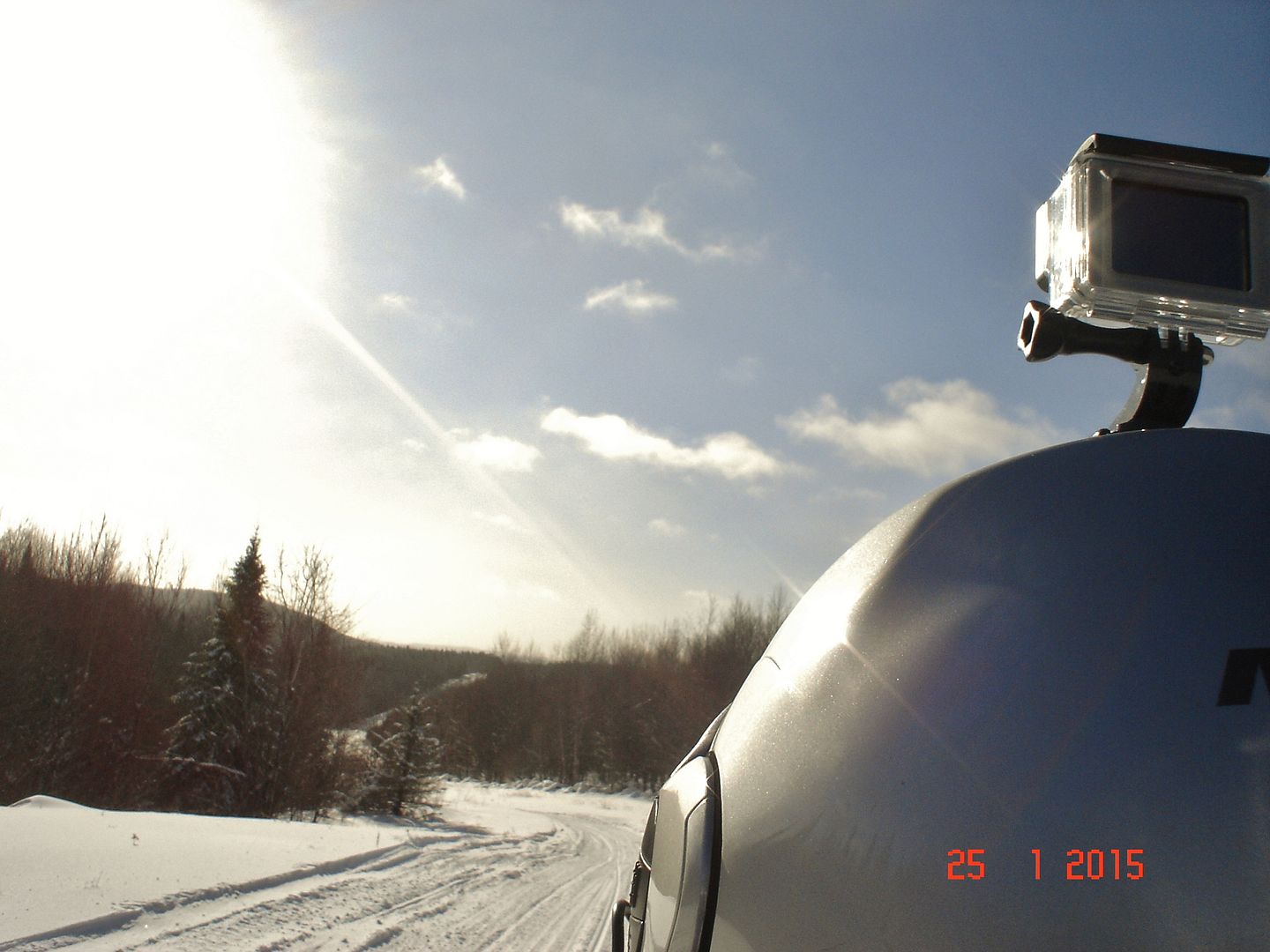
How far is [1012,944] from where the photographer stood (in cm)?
79

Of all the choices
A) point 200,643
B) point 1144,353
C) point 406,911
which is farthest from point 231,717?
point 1144,353

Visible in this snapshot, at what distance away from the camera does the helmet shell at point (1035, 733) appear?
2.54 feet

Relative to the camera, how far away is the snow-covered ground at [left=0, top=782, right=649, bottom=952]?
5.94 m

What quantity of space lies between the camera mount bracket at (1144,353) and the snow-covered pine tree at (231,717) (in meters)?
32.9

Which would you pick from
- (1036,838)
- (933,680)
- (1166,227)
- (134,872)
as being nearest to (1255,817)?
(1036,838)

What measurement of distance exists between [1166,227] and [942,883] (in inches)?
45.6

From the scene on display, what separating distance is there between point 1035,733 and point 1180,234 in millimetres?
1003

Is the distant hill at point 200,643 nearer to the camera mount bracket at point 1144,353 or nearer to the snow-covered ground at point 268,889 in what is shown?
the snow-covered ground at point 268,889

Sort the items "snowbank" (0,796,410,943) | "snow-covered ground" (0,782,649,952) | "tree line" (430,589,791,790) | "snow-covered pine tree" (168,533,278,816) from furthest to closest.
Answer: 1. "tree line" (430,589,791,790)
2. "snow-covered pine tree" (168,533,278,816)
3. "snowbank" (0,796,410,943)
4. "snow-covered ground" (0,782,649,952)

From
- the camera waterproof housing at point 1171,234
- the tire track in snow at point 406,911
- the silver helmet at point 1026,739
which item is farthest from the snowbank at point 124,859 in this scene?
the camera waterproof housing at point 1171,234
